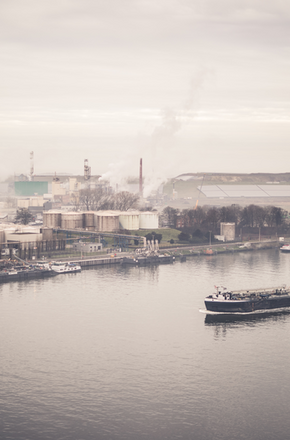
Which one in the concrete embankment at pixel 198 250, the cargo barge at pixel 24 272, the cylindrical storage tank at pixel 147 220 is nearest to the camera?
the cargo barge at pixel 24 272

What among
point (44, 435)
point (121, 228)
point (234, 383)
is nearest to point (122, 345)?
point (234, 383)

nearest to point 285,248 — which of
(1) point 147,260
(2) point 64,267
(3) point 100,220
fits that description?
(1) point 147,260

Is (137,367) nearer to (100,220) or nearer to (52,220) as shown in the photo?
(100,220)

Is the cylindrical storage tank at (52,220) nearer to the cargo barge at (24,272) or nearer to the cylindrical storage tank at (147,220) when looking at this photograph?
the cylindrical storage tank at (147,220)

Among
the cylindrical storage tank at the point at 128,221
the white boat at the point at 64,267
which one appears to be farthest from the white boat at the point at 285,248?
the white boat at the point at 64,267

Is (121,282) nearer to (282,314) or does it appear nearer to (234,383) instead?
(282,314)

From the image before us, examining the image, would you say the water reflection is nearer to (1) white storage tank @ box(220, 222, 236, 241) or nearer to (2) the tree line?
(1) white storage tank @ box(220, 222, 236, 241)

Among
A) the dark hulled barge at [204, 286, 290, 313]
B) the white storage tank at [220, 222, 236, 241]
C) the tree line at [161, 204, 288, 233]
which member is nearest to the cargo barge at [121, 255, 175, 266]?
the white storage tank at [220, 222, 236, 241]
